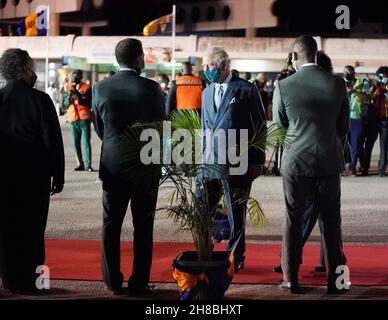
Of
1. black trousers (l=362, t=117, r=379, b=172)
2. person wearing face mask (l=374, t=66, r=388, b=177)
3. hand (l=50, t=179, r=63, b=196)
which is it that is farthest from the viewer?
black trousers (l=362, t=117, r=379, b=172)


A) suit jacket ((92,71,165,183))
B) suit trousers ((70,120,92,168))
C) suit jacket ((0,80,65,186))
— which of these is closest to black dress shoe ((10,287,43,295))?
suit jacket ((0,80,65,186))

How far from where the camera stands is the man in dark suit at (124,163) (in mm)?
6156

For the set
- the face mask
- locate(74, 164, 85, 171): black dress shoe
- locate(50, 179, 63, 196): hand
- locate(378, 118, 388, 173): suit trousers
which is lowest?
locate(74, 164, 85, 171): black dress shoe

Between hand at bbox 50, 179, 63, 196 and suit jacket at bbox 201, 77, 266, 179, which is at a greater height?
suit jacket at bbox 201, 77, 266, 179

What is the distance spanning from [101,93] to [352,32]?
67563 mm

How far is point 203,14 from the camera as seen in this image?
64.6m

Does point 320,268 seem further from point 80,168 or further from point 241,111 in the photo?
point 80,168

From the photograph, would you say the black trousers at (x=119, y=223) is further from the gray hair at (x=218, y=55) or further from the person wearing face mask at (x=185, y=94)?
the person wearing face mask at (x=185, y=94)

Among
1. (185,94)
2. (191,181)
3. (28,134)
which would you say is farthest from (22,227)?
(185,94)

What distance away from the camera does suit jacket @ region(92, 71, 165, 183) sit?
20.2 feet

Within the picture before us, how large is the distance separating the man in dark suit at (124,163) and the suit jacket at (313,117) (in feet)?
3.28

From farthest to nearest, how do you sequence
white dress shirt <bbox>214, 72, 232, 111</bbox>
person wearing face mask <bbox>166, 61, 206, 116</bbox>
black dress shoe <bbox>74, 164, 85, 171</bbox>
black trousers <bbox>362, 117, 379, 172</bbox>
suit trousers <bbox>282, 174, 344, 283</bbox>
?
1. black dress shoe <bbox>74, 164, 85, 171</bbox>
2. black trousers <bbox>362, 117, 379, 172</bbox>
3. person wearing face mask <bbox>166, 61, 206, 116</bbox>
4. white dress shirt <bbox>214, 72, 232, 111</bbox>
5. suit trousers <bbox>282, 174, 344, 283</bbox>

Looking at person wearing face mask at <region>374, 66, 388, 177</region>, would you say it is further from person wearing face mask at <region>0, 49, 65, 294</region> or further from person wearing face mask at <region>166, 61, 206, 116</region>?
person wearing face mask at <region>0, 49, 65, 294</region>
